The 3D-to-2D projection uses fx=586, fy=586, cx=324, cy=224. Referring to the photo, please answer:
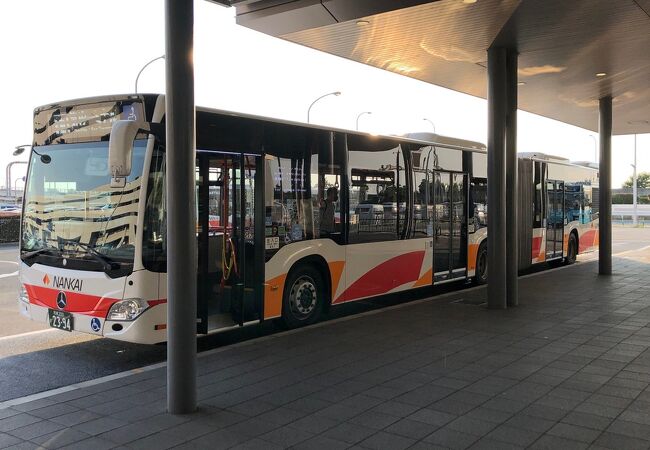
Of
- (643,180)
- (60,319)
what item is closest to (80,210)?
(60,319)

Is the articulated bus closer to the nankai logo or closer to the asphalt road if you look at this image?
the nankai logo

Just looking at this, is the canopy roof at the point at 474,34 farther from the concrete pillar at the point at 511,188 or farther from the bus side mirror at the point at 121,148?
the bus side mirror at the point at 121,148

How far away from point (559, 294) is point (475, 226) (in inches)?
92.2

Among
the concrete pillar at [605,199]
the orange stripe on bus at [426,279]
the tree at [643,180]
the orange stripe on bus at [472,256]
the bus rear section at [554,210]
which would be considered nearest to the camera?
the orange stripe on bus at [426,279]

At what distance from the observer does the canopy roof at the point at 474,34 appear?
7.60 m

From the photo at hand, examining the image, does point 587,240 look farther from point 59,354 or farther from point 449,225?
point 59,354

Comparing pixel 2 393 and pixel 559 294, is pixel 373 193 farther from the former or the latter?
pixel 2 393

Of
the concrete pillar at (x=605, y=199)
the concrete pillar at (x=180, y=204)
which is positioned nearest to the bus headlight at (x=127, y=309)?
the concrete pillar at (x=180, y=204)

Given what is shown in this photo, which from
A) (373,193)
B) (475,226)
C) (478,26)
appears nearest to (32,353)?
(373,193)

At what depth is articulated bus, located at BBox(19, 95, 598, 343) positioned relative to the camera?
6.55m

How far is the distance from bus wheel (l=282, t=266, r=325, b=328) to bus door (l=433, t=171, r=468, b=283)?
336 centimetres

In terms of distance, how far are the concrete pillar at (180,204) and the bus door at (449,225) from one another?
730cm

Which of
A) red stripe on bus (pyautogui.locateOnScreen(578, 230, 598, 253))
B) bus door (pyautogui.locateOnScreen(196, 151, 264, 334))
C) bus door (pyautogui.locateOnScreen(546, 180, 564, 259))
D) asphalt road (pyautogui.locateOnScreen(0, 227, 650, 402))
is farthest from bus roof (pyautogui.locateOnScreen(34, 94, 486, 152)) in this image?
red stripe on bus (pyautogui.locateOnScreen(578, 230, 598, 253))

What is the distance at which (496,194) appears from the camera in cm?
988
